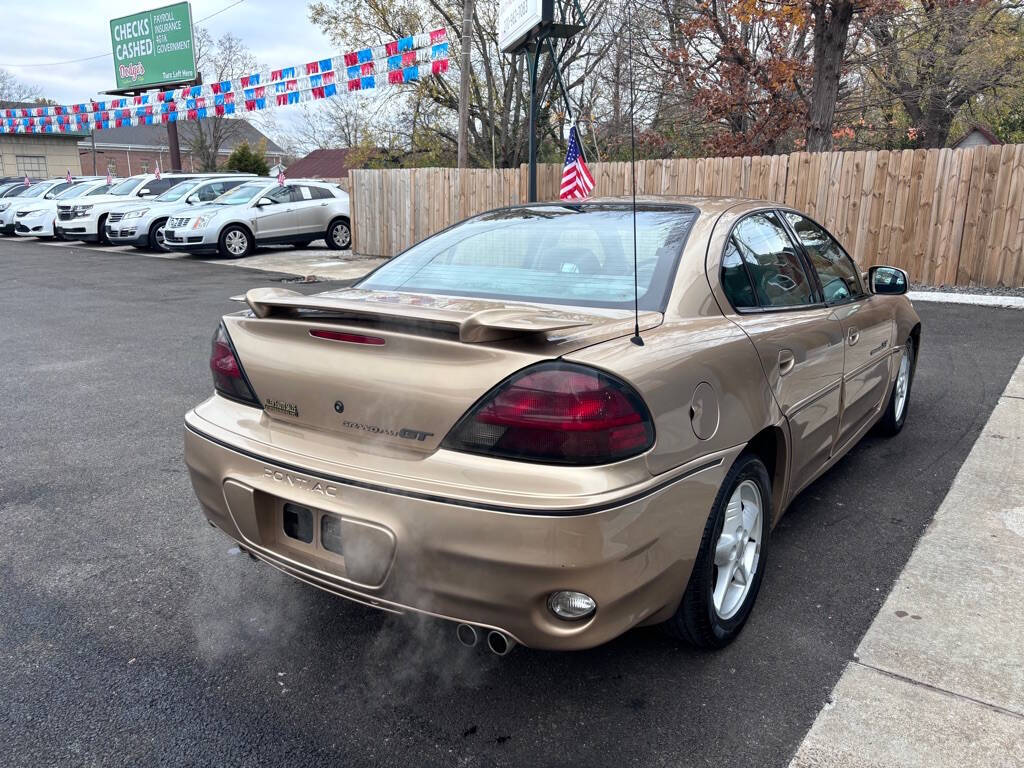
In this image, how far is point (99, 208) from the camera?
20.1 meters

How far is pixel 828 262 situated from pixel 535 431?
95.0 inches

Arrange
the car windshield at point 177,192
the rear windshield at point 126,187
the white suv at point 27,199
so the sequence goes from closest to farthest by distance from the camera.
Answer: the car windshield at point 177,192 → the rear windshield at point 126,187 → the white suv at point 27,199

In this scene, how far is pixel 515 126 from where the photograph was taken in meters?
26.6

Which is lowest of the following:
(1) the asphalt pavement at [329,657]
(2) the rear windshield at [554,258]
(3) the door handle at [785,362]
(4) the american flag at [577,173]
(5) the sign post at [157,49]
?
(1) the asphalt pavement at [329,657]

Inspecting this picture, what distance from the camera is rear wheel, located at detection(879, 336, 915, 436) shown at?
15.3 feet

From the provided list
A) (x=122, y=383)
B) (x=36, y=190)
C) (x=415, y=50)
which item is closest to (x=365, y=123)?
(x=36, y=190)

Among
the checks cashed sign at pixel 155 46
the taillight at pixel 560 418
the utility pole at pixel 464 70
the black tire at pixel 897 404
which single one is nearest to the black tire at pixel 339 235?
the utility pole at pixel 464 70

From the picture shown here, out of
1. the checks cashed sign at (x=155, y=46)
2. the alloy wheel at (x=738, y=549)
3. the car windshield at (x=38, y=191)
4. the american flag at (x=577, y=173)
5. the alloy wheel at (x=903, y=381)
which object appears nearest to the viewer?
the alloy wheel at (x=738, y=549)

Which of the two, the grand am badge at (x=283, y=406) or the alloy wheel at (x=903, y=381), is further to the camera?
the alloy wheel at (x=903, y=381)

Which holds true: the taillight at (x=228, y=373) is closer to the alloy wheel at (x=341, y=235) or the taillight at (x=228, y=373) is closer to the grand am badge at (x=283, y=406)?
the grand am badge at (x=283, y=406)

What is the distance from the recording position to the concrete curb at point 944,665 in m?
2.15

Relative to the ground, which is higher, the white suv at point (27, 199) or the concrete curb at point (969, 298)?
the white suv at point (27, 199)

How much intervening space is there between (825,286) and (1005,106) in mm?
24528

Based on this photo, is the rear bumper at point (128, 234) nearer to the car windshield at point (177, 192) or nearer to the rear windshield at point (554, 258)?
the car windshield at point (177, 192)
